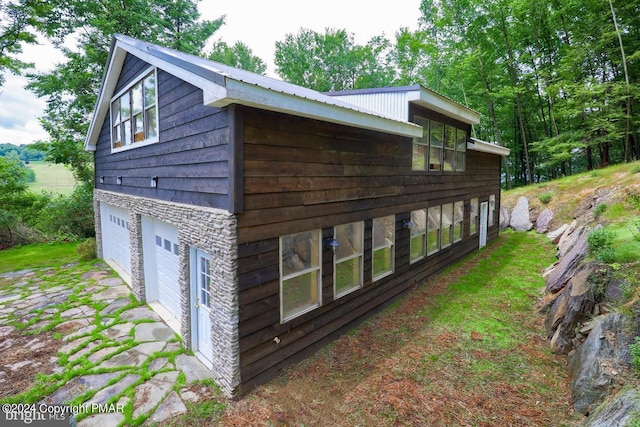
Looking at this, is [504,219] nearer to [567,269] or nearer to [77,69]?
[567,269]

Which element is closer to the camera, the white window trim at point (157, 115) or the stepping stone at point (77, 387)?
the stepping stone at point (77, 387)

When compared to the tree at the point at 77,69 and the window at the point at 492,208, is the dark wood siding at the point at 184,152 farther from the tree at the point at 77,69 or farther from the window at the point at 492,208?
the window at the point at 492,208

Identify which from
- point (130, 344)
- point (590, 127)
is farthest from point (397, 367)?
point (590, 127)

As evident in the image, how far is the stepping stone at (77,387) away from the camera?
13.9 ft

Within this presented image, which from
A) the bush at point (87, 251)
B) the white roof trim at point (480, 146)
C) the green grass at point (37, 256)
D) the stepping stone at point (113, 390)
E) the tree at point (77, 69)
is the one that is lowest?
the stepping stone at point (113, 390)

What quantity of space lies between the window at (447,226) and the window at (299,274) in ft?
18.8

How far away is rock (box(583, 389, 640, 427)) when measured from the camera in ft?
9.45

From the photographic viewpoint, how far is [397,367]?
16.2 ft

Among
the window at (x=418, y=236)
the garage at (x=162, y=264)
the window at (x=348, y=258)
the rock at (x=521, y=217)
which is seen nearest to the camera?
the window at (x=348, y=258)

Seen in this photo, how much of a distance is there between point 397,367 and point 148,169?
247 inches

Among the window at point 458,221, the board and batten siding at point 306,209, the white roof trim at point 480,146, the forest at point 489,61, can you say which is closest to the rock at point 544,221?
Answer: the white roof trim at point 480,146

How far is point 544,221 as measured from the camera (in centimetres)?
1402

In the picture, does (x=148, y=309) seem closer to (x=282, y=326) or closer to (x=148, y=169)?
(x=148, y=169)

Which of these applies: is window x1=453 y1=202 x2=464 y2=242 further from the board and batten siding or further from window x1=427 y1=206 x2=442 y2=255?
the board and batten siding
